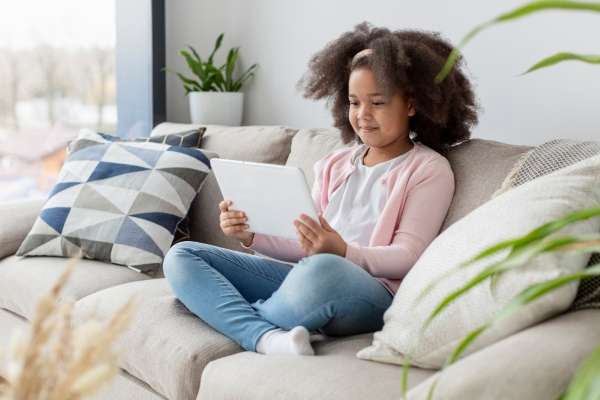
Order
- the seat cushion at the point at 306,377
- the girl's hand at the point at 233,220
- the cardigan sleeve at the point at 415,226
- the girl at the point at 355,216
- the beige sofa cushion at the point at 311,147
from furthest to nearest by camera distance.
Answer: the beige sofa cushion at the point at 311,147 < the girl's hand at the point at 233,220 < the cardigan sleeve at the point at 415,226 < the girl at the point at 355,216 < the seat cushion at the point at 306,377

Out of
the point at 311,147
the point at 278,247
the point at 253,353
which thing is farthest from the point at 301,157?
the point at 253,353

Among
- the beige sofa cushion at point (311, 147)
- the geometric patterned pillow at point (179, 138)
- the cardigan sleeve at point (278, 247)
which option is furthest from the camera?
the geometric patterned pillow at point (179, 138)

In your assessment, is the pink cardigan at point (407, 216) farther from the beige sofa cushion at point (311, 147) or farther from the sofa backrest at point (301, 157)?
the beige sofa cushion at point (311, 147)

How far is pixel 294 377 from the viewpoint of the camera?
1411 millimetres

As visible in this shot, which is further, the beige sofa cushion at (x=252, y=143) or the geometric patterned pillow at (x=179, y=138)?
the geometric patterned pillow at (x=179, y=138)

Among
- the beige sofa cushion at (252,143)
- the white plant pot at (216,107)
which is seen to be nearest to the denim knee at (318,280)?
the beige sofa cushion at (252,143)

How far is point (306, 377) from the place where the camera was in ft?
4.60

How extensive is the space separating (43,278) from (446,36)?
1377mm

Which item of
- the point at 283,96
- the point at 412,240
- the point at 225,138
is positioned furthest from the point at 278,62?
the point at 412,240

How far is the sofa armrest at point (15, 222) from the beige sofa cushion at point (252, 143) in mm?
613

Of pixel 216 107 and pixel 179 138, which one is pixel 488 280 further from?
pixel 216 107

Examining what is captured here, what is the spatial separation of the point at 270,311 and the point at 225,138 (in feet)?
3.73

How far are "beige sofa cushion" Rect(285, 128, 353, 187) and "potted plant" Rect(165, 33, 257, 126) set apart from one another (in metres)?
0.81

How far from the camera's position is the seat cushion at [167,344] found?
1660 millimetres
